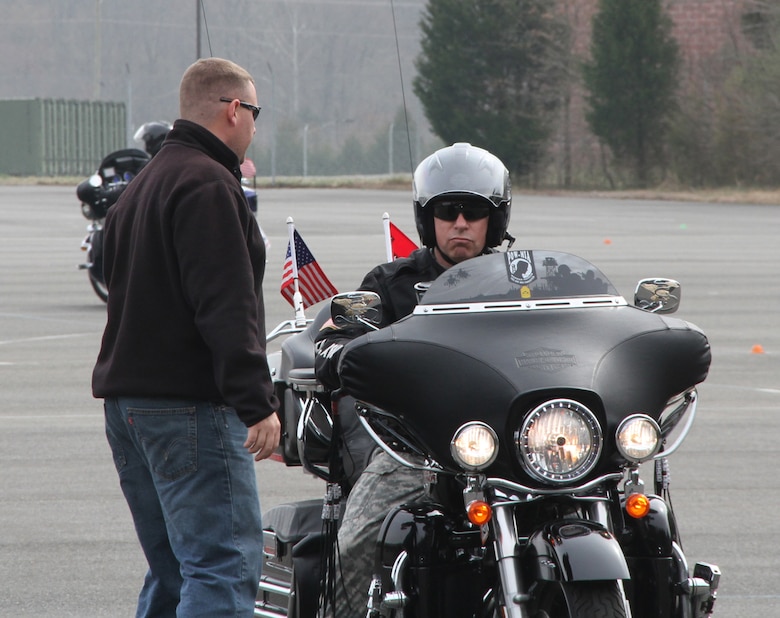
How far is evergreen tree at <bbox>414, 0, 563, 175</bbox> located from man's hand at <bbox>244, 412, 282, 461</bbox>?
57985 millimetres

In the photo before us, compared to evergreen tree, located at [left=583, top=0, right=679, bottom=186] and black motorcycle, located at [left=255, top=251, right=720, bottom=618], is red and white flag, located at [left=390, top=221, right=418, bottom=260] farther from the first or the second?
evergreen tree, located at [left=583, top=0, right=679, bottom=186]

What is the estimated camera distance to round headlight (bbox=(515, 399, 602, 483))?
3225 mm

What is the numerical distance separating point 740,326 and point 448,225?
1059cm

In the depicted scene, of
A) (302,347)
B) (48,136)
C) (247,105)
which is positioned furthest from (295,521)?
(48,136)

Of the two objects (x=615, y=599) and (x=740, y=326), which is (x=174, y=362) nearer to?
(x=615, y=599)

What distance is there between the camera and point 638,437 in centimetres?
327

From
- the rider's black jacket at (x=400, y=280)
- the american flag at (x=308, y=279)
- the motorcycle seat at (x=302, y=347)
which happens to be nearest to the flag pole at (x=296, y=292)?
the american flag at (x=308, y=279)

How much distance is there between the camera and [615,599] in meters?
3.15

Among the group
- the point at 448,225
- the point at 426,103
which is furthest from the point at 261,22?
the point at 448,225

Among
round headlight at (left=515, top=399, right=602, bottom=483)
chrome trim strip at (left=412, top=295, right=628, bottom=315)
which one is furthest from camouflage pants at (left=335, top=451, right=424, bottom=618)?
round headlight at (left=515, top=399, right=602, bottom=483)

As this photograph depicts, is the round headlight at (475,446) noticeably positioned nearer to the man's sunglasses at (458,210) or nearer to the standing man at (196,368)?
the standing man at (196,368)

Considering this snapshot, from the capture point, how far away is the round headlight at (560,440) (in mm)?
3225

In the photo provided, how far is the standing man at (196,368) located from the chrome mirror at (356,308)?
0.78 ft

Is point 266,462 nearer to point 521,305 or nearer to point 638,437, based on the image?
point 521,305
